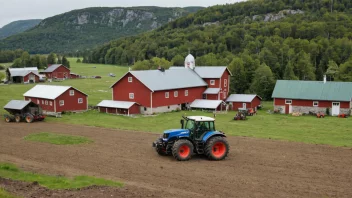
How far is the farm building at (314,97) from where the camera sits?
4603 cm

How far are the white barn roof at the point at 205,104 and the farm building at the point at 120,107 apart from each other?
8508 millimetres

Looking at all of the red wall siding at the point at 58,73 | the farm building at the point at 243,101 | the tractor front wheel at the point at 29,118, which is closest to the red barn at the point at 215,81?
the farm building at the point at 243,101

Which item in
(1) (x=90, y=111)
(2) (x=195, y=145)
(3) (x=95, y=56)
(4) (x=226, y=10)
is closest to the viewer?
(2) (x=195, y=145)

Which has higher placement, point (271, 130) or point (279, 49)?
point (279, 49)

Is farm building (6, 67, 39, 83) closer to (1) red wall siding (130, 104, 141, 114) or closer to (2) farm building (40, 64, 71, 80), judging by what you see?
(2) farm building (40, 64, 71, 80)

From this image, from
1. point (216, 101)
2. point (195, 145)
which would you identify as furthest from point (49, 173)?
point (216, 101)

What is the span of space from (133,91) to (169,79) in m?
5.78

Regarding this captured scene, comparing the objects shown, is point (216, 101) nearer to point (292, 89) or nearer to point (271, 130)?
point (292, 89)

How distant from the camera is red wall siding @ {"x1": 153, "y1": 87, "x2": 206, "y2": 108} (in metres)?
47.8

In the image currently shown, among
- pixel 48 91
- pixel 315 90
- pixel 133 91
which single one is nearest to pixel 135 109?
pixel 133 91

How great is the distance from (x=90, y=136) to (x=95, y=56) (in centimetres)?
14236

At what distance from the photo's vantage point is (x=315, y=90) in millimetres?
48344

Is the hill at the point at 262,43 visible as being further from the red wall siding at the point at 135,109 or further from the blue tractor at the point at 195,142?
the blue tractor at the point at 195,142

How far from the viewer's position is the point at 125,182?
54.4 ft
